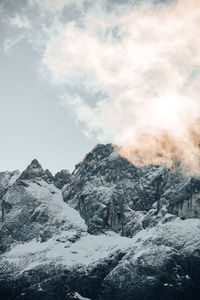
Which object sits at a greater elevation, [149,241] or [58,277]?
[149,241]

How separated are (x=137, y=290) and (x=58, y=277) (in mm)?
35195

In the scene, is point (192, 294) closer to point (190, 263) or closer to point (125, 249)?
point (190, 263)

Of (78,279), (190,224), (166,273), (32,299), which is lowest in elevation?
(32,299)

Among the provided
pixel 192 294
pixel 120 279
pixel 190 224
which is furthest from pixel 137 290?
pixel 190 224

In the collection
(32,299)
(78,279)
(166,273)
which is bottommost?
(32,299)

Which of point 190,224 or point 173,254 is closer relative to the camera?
point 173,254

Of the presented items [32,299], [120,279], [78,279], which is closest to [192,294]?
[120,279]

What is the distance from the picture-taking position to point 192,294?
557 ft

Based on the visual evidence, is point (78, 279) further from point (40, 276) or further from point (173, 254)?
point (173, 254)

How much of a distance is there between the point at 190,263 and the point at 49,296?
55.0 m

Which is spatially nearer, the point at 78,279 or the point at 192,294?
the point at 192,294

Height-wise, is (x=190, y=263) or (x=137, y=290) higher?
(x=190, y=263)

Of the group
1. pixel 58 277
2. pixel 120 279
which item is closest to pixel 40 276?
pixel 58 277

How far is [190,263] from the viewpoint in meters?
174
